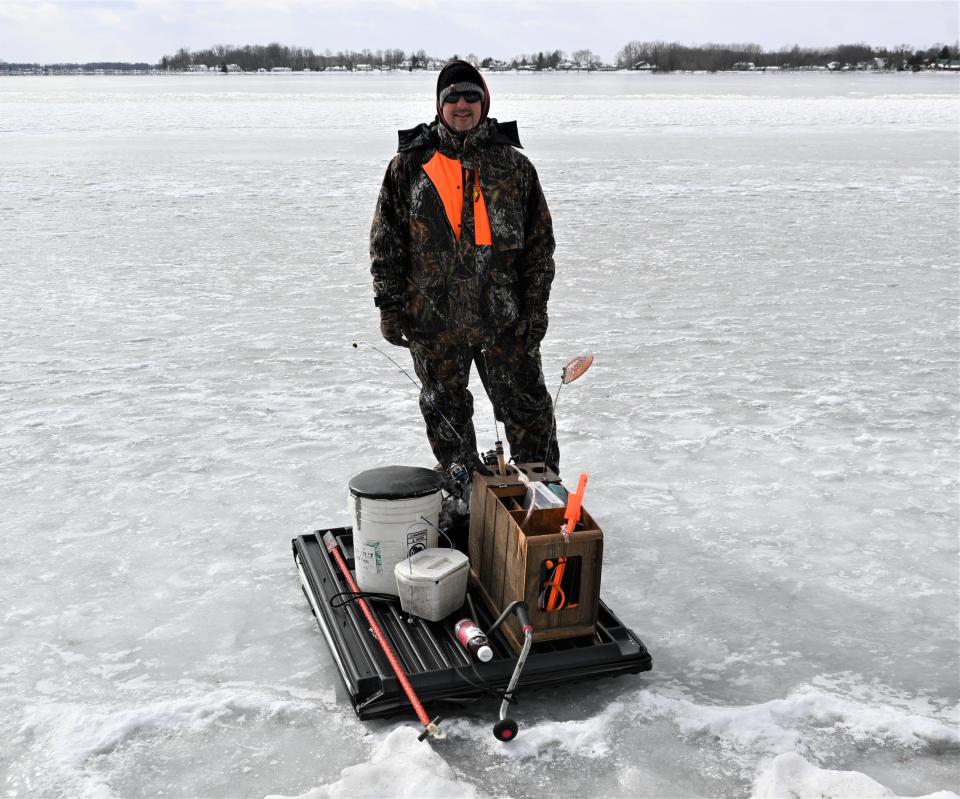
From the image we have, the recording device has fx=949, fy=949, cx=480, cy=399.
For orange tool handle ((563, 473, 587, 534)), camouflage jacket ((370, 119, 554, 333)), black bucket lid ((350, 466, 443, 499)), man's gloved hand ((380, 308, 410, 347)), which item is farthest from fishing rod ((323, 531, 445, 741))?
camouflage jacket ((370, 119, 554, 333))

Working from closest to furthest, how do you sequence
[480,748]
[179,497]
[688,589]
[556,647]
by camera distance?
[480,748], [556,647], [688,589], [179,497]

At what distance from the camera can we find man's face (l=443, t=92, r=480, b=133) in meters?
2.88

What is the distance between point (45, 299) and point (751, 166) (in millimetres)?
11295

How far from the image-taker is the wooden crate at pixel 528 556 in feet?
7.88

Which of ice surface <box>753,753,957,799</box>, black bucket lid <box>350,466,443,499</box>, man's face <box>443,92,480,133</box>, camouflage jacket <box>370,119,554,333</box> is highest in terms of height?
man's face <box>443,92,480,133</box>

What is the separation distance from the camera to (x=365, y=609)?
102 inches

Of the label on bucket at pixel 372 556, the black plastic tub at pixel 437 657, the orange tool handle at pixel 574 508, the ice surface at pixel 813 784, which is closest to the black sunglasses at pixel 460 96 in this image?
the orange tool handle at pixel 574 508

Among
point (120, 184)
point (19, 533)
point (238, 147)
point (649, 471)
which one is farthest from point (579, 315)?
point (238, 147)

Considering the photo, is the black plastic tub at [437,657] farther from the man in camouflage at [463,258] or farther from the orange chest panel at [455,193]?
the orange chest panel at [455,193]

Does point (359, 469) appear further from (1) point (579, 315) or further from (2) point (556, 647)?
(1) point (579, 315)

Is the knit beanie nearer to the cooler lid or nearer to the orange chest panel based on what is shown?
the orange chest panel

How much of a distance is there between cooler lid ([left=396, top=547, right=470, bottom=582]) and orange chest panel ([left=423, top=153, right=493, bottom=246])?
0.99 metres

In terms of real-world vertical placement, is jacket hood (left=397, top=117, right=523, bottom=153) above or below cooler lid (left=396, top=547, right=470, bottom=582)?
above

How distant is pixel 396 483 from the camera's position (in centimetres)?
268
